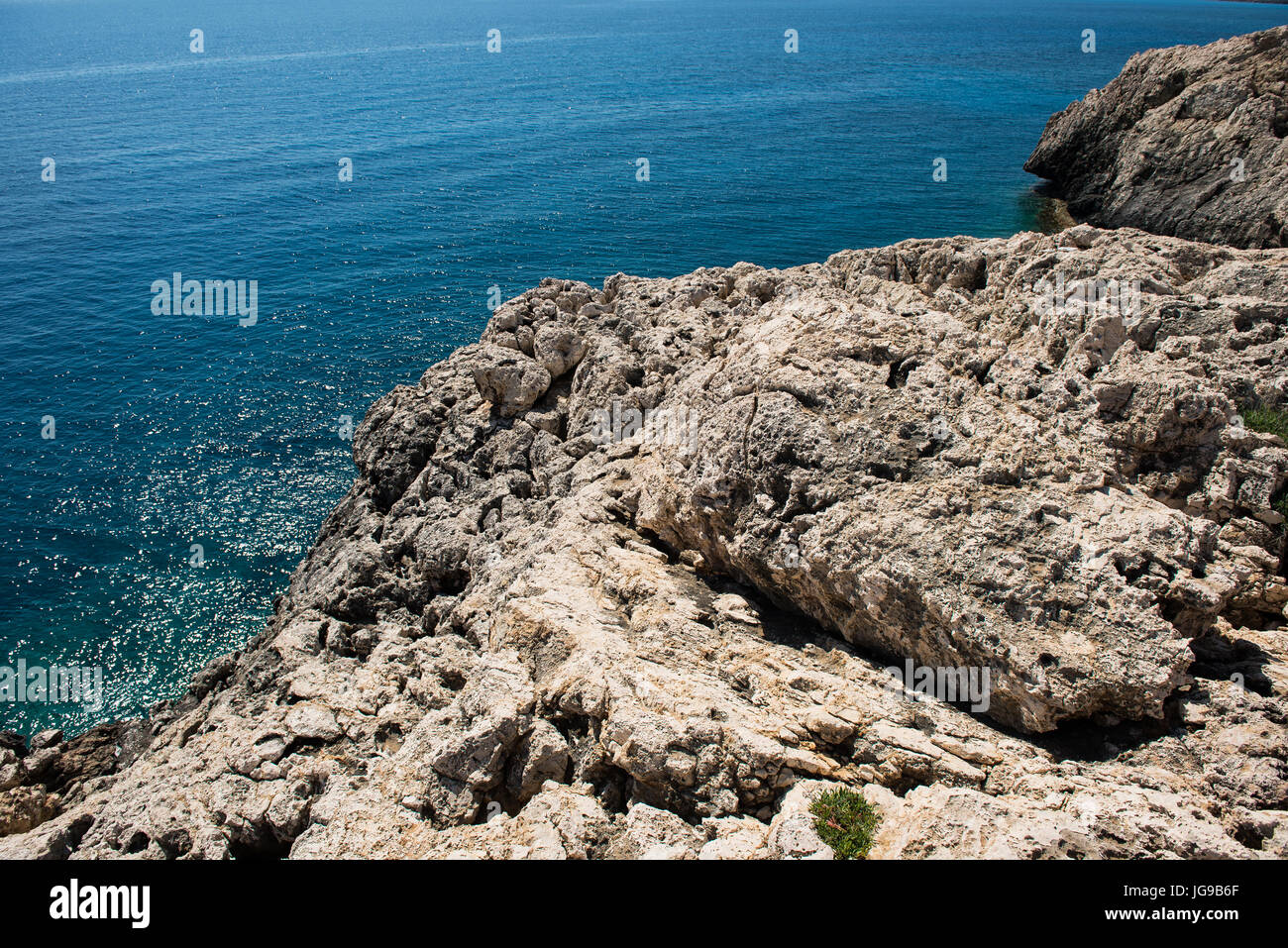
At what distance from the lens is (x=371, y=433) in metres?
32.6

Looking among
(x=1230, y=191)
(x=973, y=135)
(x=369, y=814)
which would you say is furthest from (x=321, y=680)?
(x=973, y=135)

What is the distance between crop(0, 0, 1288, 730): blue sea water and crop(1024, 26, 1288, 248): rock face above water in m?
7.42

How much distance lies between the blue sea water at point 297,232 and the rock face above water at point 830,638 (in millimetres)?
15076

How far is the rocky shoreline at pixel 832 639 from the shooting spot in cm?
1118

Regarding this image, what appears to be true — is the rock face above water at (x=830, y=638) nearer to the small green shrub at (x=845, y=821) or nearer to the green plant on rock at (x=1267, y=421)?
the small green shrub at (x=845, y=821)

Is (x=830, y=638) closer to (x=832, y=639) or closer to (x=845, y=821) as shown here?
(x=832, y=639)

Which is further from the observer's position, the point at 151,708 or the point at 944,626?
the point at 151,708

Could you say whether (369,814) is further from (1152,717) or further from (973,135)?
(973,135)

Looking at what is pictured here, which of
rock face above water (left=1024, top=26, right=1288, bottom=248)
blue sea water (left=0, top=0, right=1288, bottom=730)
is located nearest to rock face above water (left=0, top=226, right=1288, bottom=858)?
blue sea water (left=0, top=0, right=1288, bottom=730)

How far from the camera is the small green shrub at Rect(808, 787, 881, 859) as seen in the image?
387 inches

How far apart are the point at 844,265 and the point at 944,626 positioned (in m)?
23.7

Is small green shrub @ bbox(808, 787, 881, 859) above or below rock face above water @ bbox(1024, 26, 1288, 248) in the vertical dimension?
below

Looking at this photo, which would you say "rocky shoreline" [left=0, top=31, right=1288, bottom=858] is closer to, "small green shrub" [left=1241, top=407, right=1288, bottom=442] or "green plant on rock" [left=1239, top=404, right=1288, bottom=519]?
"green plant on rock" [left=1239, top=404, right=1288, bottom=519]

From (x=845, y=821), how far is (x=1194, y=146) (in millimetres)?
68568
